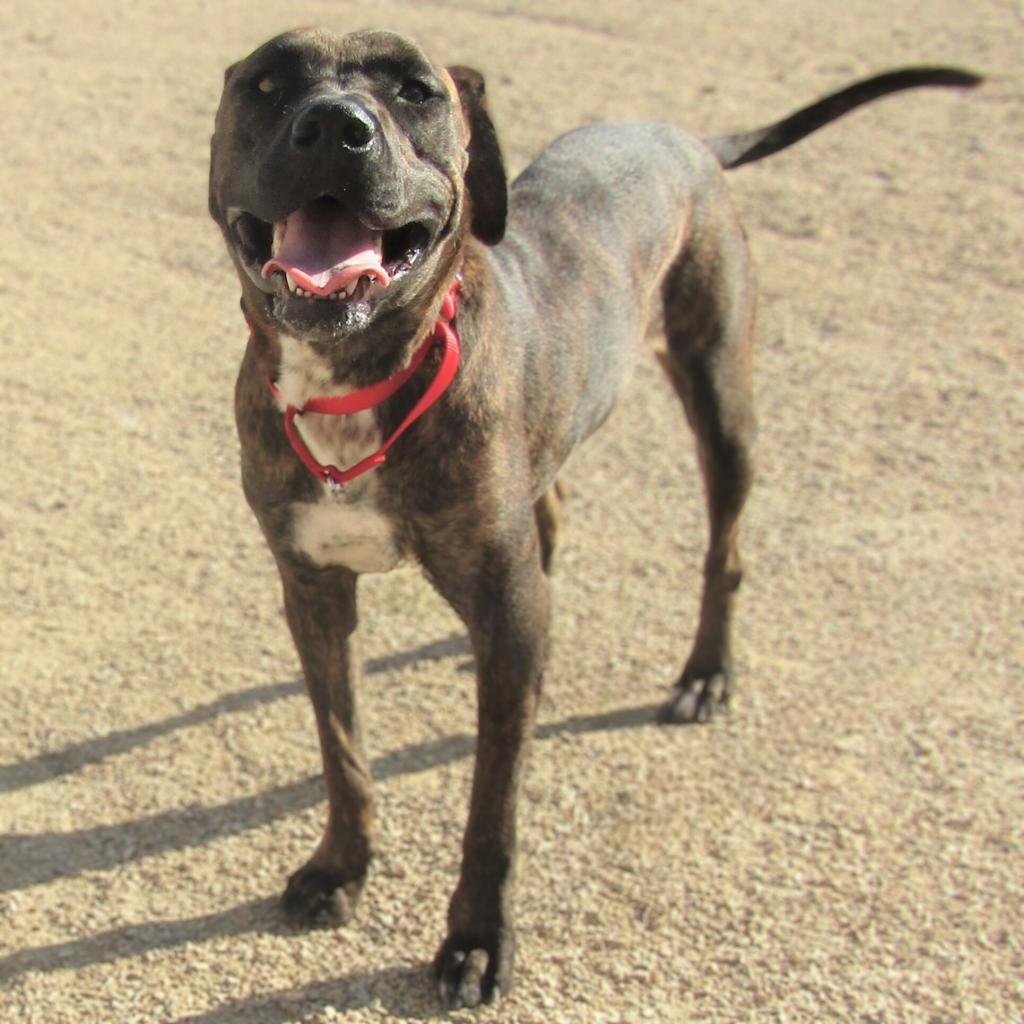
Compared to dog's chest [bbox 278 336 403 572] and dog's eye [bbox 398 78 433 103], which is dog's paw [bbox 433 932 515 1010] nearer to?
dog's chest [bbox 278 336 403 572]

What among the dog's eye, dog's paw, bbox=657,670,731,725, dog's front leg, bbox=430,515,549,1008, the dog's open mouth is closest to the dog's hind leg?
dog's paw, bbox=657,670,731,725

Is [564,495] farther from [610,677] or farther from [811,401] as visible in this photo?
[811,401]

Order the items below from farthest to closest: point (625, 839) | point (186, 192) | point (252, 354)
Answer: point (186, 192)
point (625, 839)
point (252, 354)

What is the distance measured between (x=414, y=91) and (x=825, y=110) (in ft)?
6.27

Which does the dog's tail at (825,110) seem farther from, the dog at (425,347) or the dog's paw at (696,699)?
the dog's paw at (696,699)

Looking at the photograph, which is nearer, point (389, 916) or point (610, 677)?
point (389, 916)

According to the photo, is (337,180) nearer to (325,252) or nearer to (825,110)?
(325,252)

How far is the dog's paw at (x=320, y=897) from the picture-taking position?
3.84 metres

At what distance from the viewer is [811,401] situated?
21.4 ft

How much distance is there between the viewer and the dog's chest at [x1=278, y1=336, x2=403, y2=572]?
10.9 ft

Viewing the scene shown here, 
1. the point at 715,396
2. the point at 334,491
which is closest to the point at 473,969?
the point at 334,491

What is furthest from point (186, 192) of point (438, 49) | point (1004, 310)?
point (1004, 310)

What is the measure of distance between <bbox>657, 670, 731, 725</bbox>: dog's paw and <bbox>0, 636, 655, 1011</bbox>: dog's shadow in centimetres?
8

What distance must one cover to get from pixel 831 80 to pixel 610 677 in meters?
6.29
